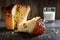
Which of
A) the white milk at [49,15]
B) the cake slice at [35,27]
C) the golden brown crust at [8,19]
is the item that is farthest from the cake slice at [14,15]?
the white milk at [49,15]

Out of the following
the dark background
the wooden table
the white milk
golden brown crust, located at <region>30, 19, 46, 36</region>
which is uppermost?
the dark background

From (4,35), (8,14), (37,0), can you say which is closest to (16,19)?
(8,14)

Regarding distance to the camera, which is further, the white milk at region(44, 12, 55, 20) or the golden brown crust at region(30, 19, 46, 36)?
the white milk at region(44, 12, 55, 20)

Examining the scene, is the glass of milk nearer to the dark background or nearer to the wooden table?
the dark background

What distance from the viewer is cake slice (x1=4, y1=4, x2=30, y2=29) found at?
3.91 feet

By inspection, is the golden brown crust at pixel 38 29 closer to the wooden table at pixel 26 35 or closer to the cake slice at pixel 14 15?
the wooden table at pixel 26 35

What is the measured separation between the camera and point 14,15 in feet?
3.98

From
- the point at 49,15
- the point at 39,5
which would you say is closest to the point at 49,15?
the point at 49,15

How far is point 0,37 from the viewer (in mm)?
1009

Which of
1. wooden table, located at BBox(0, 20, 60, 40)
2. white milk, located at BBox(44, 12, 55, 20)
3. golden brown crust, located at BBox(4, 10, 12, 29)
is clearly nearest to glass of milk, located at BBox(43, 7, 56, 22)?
white milk, located at BBox(44, 12, 55, 20)

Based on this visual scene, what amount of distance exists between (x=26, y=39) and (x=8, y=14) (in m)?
0.29

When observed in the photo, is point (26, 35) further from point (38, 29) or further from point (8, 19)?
point (8, 19)

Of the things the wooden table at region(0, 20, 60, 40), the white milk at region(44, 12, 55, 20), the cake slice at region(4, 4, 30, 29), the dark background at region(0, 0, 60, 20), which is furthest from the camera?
the dark background at region(0, 0, 60, 20)

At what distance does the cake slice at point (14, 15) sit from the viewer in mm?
1192
